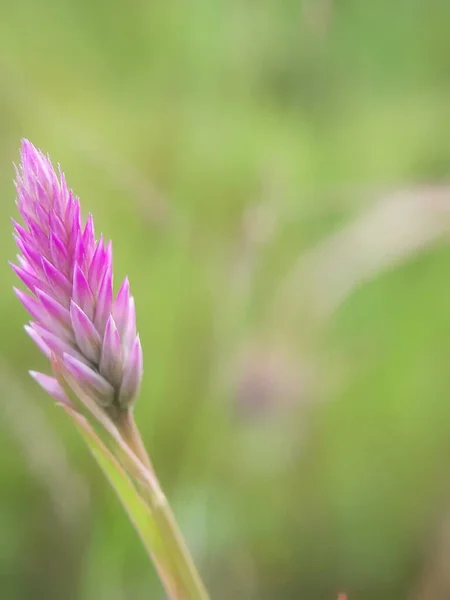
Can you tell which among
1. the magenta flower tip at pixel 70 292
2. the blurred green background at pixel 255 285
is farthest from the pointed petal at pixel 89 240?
the blurred green background at pixel 255 285

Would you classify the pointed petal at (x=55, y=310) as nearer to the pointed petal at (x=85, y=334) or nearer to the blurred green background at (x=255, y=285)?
the pointed petal at (x=85, y=334)

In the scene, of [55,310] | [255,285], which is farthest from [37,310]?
[255,285]

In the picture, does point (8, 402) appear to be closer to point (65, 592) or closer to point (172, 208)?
point (65, 592)

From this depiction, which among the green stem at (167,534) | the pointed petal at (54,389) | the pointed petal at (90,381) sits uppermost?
the pointed petal at (90,381)

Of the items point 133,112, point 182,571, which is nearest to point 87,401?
point 182,571

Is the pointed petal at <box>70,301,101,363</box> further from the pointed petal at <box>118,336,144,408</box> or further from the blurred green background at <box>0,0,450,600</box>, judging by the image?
the blurred green background at <box>0,0,450,600</box>

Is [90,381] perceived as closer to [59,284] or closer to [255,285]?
[59,284]

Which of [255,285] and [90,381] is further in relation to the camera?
[255,285]
